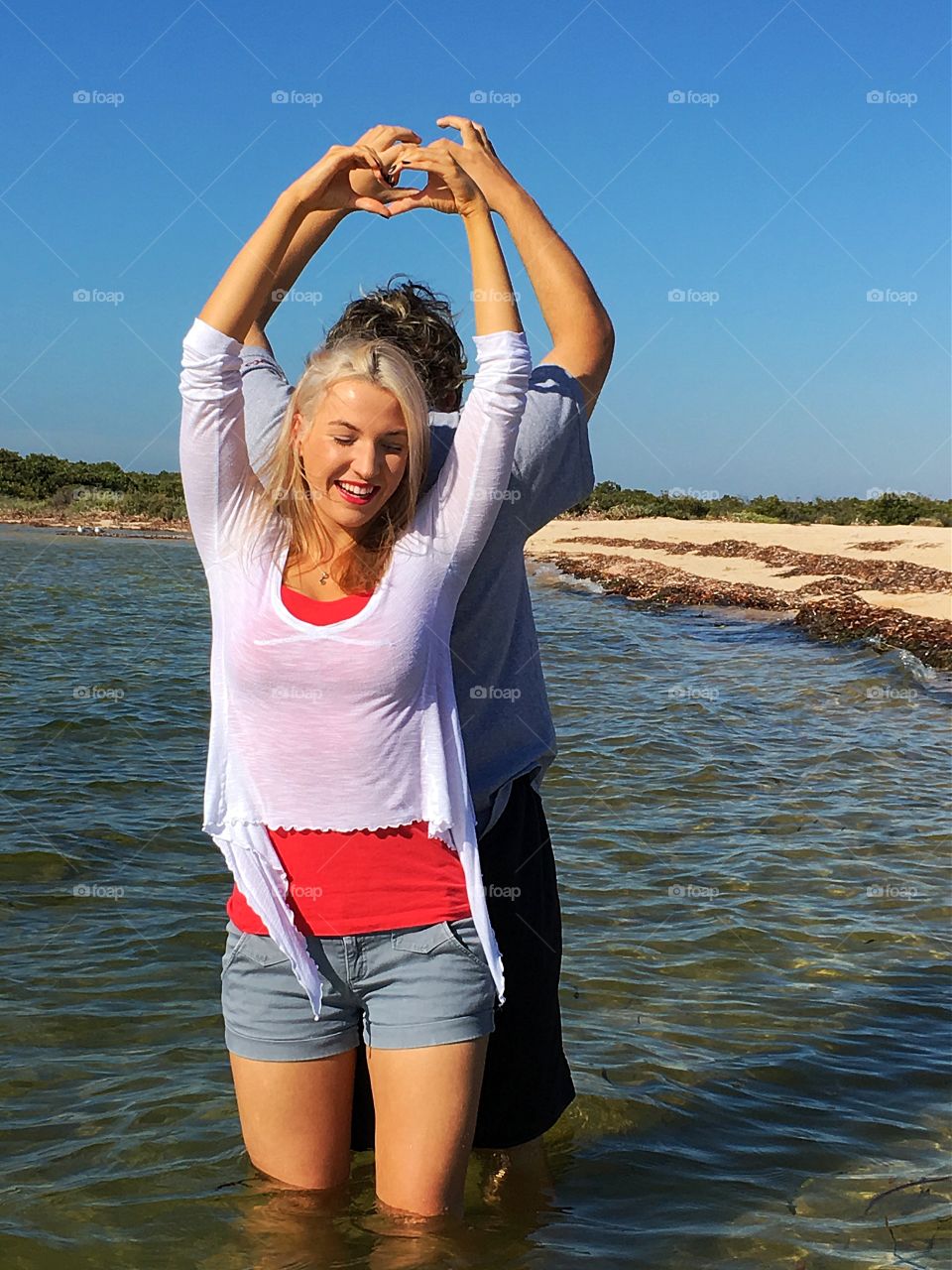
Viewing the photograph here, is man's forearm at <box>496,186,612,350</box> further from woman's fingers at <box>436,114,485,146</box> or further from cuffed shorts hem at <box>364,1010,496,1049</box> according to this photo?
cuffed shorts hem at <box>364,1010,496,1049</box>

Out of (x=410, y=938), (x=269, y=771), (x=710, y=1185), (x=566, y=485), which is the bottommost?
(x=710, y=1185)

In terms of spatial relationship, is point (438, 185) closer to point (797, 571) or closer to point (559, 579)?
point (797, 571)

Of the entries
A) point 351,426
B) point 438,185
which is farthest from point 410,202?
point 351,426

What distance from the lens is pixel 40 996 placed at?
5.38 m

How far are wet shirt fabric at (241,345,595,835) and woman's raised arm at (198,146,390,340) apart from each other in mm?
288

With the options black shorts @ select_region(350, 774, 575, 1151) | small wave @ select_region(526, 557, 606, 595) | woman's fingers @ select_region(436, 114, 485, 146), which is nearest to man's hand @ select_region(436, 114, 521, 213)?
woman's fingers @ select_region(436, 114, 485, 146)

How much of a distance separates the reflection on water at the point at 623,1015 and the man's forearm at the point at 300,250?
2.00m

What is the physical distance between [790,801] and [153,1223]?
628cm

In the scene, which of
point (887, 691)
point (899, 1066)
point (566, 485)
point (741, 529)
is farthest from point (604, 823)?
point (741, 529)

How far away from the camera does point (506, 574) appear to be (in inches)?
111

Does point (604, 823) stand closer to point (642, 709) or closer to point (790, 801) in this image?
point (790, 801)

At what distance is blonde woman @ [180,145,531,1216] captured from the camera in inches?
102

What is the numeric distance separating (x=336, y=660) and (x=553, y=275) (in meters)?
0.99

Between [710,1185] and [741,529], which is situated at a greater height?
[741,529]
